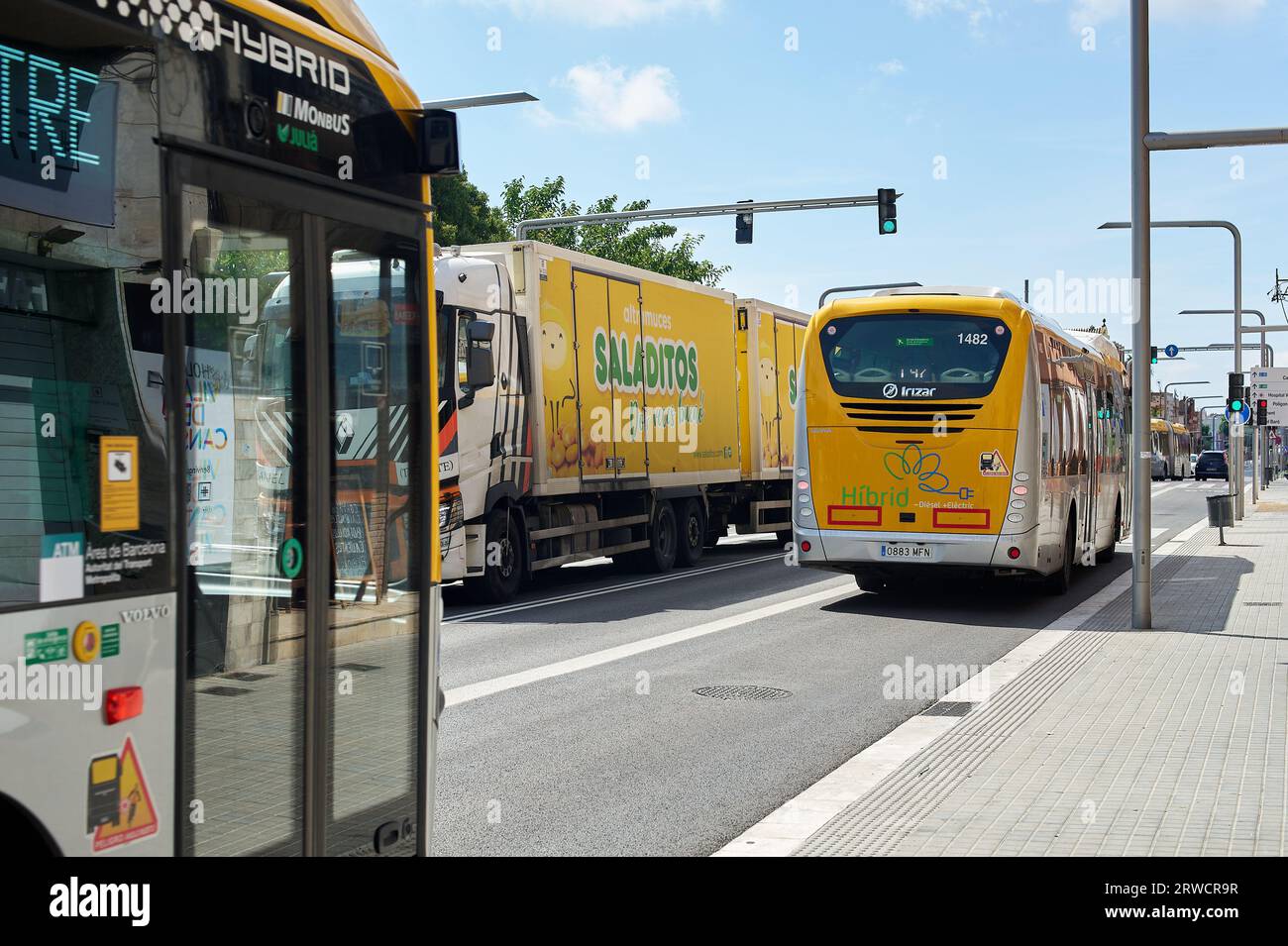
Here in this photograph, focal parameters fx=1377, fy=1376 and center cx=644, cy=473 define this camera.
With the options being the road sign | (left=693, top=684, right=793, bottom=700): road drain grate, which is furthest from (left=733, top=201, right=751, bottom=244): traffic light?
the road sign

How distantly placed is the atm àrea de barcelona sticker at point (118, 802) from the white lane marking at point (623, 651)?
5989 mm

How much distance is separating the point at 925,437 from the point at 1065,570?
12.5 ft

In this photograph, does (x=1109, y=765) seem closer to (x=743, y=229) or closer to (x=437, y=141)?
(x=437, y=141)

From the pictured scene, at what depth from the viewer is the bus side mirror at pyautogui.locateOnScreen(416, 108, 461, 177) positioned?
15.0 feet

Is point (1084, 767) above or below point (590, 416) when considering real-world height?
below

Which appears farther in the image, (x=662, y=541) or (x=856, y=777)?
(x=662, y=541)

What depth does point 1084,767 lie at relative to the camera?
287 inches

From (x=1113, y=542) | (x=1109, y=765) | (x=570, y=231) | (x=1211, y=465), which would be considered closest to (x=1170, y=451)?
(x=1211, y=465)

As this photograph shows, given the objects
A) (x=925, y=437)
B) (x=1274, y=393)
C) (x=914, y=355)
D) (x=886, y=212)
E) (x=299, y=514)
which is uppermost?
(x=886, y=212)

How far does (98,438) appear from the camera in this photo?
326cm

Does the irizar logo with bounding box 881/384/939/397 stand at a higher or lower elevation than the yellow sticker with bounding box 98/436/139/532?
higher

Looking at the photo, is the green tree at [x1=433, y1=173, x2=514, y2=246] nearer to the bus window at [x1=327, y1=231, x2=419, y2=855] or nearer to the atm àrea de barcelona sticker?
the bus window at [x1=327, y1=231, x2=419, y2=855]

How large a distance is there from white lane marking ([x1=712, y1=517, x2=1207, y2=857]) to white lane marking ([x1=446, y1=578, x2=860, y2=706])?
2829mm

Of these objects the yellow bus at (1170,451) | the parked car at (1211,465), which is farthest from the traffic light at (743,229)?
the parked car at (1211,465)
